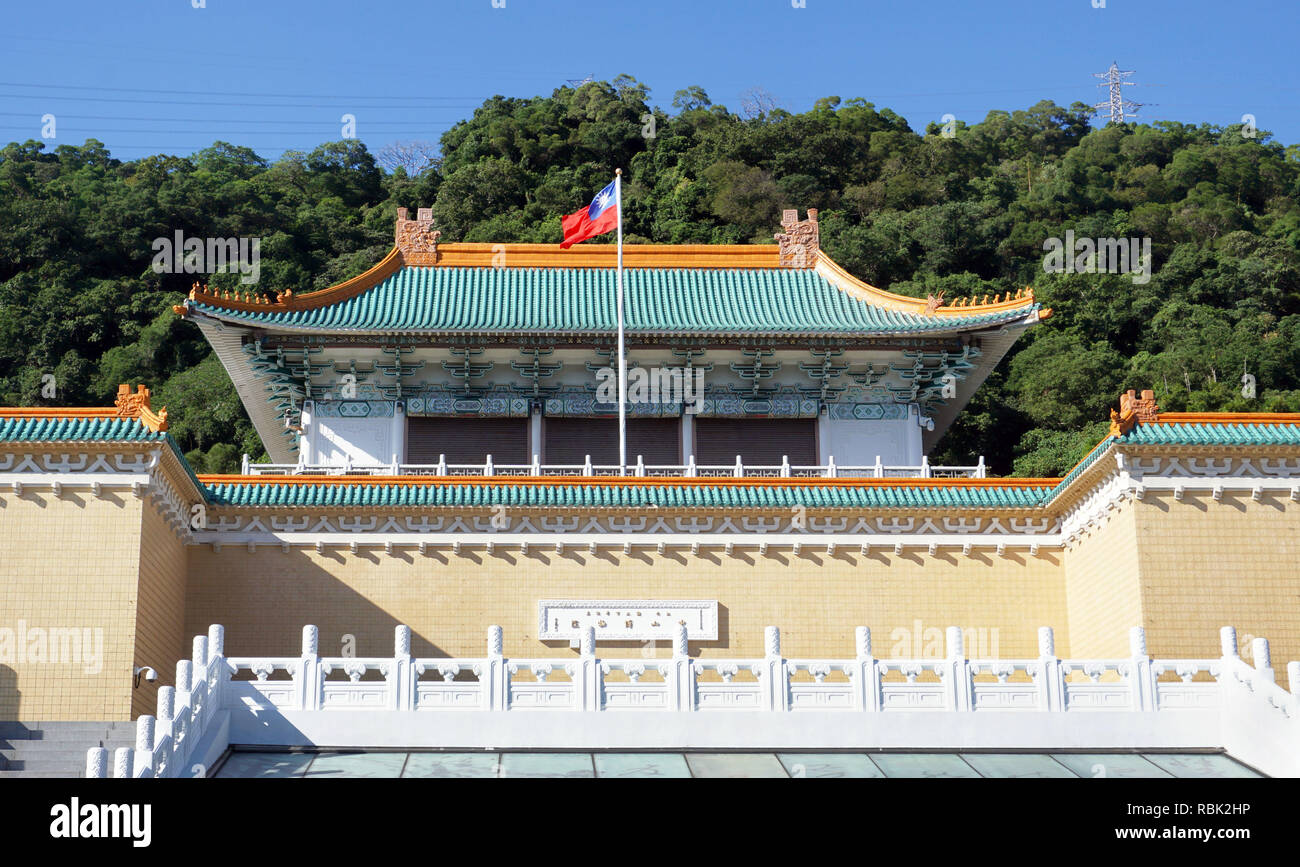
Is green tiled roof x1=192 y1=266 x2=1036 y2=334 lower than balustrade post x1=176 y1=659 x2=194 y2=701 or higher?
higher

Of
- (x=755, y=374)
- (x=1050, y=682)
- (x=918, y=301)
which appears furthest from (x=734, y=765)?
(x=918, y=301)

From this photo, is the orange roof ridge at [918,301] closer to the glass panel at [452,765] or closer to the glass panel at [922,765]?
the glass panel at [922,765]

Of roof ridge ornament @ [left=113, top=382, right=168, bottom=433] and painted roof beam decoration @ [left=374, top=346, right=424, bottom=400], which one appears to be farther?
painted roof beam decoration @ [left=374, top=346, right=424, bottom=400]

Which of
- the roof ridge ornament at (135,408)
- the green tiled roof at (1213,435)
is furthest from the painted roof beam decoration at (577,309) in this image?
the roof ridge ornament at (135,408)

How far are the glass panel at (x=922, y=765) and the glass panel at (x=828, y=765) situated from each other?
0.47 feet

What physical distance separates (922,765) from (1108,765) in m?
1.81

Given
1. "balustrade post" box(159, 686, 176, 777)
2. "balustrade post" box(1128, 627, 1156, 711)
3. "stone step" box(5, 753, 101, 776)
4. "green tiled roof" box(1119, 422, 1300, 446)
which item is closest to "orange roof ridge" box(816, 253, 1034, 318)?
"green tiled roof" box(1119, 422, 1300, 446)

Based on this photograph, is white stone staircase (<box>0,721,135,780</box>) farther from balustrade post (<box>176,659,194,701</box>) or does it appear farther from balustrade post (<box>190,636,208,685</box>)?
balustrade post (<box>176,659,194,701</box>)

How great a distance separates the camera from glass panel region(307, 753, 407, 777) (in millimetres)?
13484

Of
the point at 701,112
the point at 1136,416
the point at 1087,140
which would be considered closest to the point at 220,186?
the point at 701,112

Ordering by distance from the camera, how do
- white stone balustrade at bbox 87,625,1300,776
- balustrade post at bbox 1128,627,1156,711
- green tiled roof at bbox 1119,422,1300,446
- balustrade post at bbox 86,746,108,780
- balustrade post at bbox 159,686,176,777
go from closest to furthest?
balustrade post at bbox 86,746,108,780, balustrade post at bbox 159,686,176,777, white stone balustrade at bbox 87,625,1300,776, balustrade post at bbox 1128,627,1156,711, green tiled roof at bbox 1119,422,1300,446

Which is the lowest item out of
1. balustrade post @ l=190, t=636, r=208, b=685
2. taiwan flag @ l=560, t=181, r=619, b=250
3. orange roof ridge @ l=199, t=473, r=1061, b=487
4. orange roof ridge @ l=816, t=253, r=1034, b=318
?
balustrade post @ l=190, t=636, r=208, b=685

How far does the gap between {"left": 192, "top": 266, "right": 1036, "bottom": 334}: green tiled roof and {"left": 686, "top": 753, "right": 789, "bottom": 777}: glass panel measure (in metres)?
10.5
